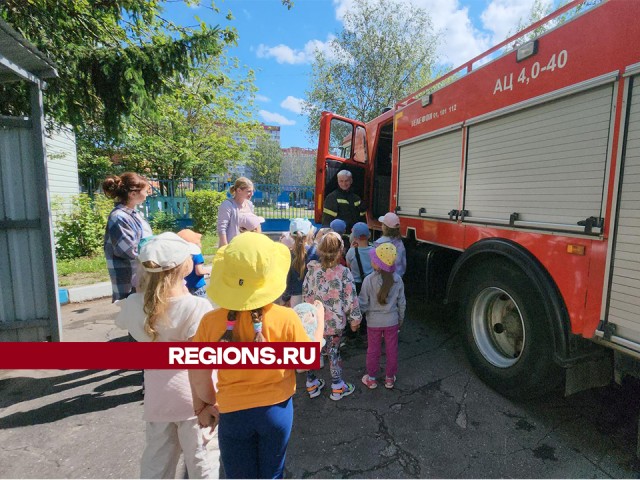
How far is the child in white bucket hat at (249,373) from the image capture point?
1325 millimetres

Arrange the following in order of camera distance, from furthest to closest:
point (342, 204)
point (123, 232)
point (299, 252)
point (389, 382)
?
point (342, 204) → point (299, 252) → point (389, 382) → point (123, 232)

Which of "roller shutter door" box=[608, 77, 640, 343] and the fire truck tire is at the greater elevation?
"roller shutter door" box=[608, 77, 640, 343]

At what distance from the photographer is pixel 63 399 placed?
271 centimetres

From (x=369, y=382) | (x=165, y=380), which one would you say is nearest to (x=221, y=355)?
(x=165, y=380)

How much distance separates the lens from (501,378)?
267 cm

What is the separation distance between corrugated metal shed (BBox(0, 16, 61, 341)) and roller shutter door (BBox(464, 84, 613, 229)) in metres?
4.06

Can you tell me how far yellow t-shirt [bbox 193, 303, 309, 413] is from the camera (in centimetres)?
135

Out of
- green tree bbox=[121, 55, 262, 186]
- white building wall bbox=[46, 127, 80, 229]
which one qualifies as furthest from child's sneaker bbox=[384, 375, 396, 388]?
green tree bbox=[121, 55, 262, 186]

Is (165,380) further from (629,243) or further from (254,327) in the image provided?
(629,243)

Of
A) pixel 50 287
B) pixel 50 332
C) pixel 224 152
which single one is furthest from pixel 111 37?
pixel 224 152

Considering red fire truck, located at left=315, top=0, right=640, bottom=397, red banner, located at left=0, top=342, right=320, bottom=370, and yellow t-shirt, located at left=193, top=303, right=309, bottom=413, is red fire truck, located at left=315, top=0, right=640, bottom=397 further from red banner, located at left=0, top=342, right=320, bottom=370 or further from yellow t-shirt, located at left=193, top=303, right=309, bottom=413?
yellow t-shirt, located at left=193, top=303, right=309, bottom=413

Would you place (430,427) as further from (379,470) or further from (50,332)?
(50,332)

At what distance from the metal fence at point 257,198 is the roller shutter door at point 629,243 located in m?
10.2

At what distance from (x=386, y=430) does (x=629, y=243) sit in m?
1.91
